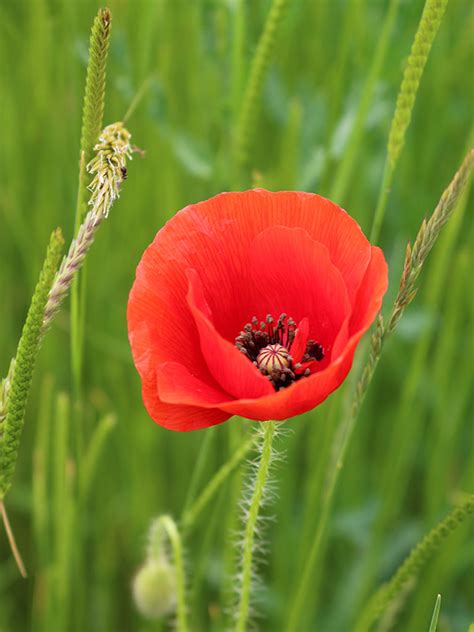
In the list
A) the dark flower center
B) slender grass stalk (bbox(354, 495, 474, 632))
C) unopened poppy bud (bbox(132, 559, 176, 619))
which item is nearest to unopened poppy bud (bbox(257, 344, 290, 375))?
the dark flower center

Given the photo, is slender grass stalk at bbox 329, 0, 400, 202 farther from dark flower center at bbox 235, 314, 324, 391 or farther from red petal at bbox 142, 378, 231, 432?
red petal at bbox 142, 378, 231, 432

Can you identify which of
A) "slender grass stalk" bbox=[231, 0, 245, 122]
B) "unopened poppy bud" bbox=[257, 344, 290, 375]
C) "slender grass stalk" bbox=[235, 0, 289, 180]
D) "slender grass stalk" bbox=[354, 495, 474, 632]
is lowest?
"slender grass stalk" bbox=[354, 495, 474, 632]

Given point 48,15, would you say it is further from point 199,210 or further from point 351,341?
point 351,341

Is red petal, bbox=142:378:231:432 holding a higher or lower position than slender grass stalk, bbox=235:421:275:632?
higher

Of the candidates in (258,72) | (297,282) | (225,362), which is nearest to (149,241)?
(258,72)

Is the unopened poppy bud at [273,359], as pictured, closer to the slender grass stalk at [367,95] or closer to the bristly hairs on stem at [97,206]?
the bristly hairs on stem at [97,206]

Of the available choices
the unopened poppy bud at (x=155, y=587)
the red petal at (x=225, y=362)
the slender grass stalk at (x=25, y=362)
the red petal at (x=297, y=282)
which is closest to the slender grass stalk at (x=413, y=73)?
the red petal at (x=297, y=282)

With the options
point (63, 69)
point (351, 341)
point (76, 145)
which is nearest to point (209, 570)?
point (76, 145)

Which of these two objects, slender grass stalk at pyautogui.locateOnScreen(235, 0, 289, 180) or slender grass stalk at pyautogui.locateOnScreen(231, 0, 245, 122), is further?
slender grass stalk at pyautogui.locateOnScreen(231, 0, 245, 122)

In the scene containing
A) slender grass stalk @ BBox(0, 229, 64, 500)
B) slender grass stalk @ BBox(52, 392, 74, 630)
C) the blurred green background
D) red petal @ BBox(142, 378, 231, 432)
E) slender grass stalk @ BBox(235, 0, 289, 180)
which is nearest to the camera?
slender grass stalk @ BBox(0, 229, 64, 500)

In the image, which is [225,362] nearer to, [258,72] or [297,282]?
[297,282]
